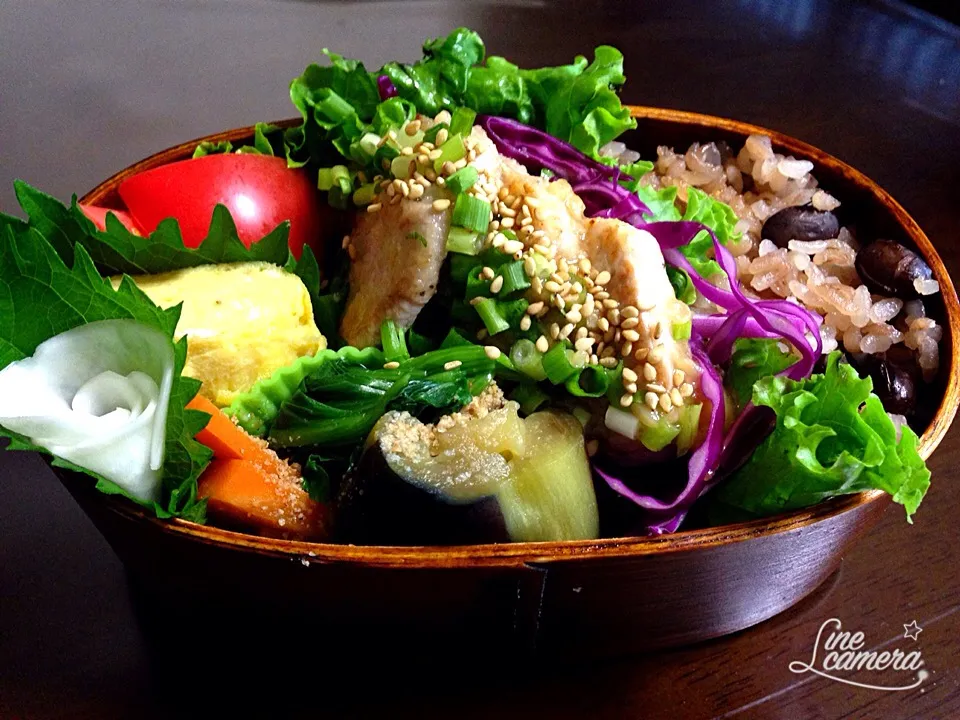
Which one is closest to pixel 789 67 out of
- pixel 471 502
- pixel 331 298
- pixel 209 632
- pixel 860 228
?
pixel 860 228

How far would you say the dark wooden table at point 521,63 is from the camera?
1.64 metres

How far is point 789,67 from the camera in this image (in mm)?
3416

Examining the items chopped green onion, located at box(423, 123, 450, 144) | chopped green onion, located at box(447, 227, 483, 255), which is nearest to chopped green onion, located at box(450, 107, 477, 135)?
chopped green onion, located at box(423, 123, 450, 144)

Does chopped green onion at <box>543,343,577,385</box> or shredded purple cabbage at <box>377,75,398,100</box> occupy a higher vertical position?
shredded purple cabbage at <box>377,75,398,100</box>

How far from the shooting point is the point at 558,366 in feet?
5.22

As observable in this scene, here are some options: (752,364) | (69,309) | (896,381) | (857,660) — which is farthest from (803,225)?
(69,309)

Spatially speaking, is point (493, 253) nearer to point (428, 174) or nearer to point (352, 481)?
point (428, 174)

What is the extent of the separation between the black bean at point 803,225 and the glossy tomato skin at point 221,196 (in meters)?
1.19

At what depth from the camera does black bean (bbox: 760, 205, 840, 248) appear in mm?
2092

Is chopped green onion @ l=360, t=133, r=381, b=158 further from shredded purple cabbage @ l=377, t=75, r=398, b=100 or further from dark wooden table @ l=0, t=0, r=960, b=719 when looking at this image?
dark wooden table @ l=0, t=0, r=960, b=719

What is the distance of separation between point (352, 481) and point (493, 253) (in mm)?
537

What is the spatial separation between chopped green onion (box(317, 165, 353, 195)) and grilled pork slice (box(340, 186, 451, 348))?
0.12 metres

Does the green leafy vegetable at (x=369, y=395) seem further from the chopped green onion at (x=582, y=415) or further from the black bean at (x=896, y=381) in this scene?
the black bean at (x=896, y=381)

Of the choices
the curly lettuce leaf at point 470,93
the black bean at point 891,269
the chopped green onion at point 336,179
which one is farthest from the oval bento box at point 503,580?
the curly lettuce leaf at point 470,93
